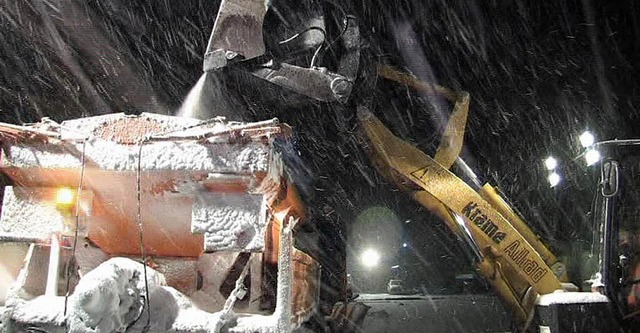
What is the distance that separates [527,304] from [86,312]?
3604 mm

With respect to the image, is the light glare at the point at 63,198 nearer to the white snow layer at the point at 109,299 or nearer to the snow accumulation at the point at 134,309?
the snow accumulation at the point at 134,309

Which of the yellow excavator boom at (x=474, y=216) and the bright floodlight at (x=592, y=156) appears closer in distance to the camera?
the bright floodlight at (x=592, y=156)

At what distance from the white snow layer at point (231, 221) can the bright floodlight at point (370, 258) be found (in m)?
16.9

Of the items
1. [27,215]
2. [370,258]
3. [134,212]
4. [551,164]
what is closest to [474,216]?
[134,212]

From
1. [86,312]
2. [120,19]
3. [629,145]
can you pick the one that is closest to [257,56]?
[86,312]

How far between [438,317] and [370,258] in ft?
35.2

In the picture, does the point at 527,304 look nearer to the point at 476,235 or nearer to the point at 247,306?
the point at 476,235

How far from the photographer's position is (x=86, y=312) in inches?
87.8

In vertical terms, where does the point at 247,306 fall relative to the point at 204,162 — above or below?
below

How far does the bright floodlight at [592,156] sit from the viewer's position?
12.0 ft

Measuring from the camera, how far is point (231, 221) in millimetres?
2643

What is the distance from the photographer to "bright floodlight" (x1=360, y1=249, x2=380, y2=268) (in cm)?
1917

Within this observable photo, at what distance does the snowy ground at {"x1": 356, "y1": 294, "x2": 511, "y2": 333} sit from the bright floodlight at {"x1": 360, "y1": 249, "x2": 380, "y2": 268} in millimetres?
6847

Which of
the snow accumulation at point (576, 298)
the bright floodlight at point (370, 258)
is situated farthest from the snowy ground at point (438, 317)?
the bright floodlight at point (370, 258)
